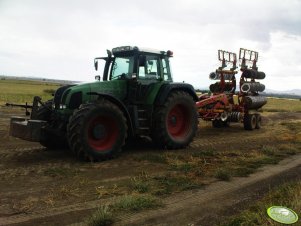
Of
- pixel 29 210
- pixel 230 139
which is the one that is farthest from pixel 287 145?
pixel 29 210

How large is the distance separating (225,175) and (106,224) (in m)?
3.22

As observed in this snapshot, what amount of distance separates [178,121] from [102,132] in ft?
9.45

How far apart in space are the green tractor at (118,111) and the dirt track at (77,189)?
46 centimetres

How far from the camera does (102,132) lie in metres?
8.62

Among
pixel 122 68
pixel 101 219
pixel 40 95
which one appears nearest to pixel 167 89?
pixel 122 68

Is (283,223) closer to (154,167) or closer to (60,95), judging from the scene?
(154,167)

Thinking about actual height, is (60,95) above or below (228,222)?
above

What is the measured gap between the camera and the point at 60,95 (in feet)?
29.9

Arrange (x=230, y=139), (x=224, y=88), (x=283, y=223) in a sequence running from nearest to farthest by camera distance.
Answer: (x=283, y=223) → (x=230, y=139) → (x=224, y=88)

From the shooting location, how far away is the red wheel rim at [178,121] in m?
10.6

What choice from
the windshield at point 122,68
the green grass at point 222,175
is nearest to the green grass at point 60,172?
the green grass at point 222,175

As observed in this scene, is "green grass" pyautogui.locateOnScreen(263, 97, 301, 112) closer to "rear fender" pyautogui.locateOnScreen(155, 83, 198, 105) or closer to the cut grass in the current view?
"rear fender" pyautogui.locateOnScreen(155, 83, 198, 105)

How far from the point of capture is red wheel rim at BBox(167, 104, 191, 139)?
1058 cm

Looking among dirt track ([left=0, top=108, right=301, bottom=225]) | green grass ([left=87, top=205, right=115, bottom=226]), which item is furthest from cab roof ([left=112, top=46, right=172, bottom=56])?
green grass ([left=87, top=205, right=115, bottom=226])
